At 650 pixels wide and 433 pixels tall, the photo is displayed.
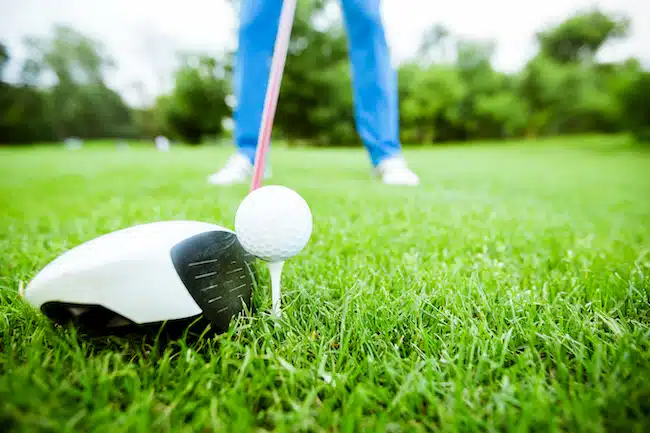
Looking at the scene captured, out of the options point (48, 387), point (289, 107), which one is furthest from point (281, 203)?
point (289, 107)

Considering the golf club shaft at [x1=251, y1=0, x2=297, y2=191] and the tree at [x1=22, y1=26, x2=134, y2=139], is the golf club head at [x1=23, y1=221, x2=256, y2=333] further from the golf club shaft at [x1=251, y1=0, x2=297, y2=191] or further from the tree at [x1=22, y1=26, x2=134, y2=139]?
the tree at [x1=22, y1=26, x2=134, y2=139]

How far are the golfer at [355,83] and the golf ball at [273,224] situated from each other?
1826 mm

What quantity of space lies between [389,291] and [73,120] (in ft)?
125

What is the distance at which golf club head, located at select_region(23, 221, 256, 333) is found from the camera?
0.64 meters

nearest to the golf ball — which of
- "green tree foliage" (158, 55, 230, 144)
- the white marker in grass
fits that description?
the white marker in grass

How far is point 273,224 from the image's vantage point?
2.56 feet

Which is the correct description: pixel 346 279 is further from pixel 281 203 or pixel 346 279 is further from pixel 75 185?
pixel 75 185

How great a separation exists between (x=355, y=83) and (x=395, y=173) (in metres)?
0.80

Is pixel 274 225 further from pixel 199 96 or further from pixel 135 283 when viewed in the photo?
pixel 199 96

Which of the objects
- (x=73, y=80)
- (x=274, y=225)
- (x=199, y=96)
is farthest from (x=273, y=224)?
(x=73, y=80)

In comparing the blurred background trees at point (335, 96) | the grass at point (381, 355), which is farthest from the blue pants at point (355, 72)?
the blurred background trees at point (335, 96)

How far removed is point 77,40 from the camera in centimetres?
3019

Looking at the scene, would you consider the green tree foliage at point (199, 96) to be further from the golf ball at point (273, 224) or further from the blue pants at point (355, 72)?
the golf ball at point (273, 224)

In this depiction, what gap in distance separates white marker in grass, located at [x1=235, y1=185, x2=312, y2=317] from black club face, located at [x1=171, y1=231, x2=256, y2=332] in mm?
56
